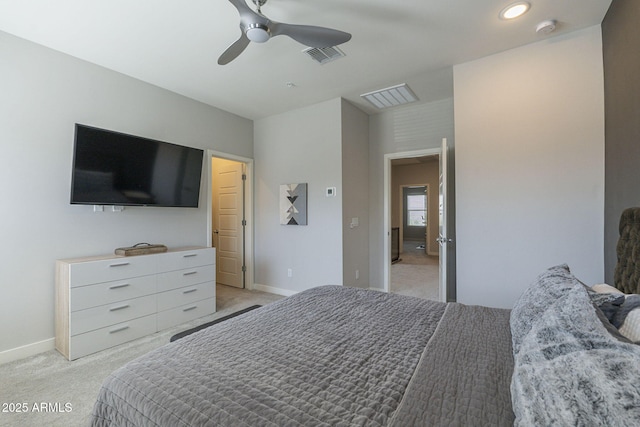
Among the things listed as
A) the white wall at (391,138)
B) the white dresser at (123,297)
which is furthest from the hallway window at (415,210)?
the white dresser at (123,297)

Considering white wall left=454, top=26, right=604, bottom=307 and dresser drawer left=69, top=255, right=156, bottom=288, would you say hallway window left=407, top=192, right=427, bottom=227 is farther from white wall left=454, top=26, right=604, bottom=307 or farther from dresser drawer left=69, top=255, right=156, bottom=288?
dresser drawer left=69, top=255, right=156, bottom=288

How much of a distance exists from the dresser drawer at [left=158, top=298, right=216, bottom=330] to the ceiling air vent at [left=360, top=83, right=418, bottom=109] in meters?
3.36

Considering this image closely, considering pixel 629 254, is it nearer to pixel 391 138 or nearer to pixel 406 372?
pixel 406 372

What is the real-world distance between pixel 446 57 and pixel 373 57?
28.8 inches

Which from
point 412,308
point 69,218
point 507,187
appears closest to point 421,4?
point 507,187

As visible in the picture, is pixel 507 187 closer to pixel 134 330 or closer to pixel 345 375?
pixel 345 375

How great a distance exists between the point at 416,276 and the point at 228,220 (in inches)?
146

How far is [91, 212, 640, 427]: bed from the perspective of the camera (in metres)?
0.64

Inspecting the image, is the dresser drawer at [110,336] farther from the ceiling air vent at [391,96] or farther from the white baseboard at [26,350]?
the ceiling air vent at [391,96]

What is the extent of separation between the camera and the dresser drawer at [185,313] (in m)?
3.02

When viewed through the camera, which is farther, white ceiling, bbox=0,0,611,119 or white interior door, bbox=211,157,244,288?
white interior door, bbox=211,157,244,288

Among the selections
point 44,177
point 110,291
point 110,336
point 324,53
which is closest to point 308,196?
point 324,53

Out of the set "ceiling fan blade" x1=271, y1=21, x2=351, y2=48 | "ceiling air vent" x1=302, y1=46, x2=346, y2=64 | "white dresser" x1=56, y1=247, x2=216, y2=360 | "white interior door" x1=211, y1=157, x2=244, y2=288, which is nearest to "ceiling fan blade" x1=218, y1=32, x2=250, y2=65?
"ceiling fan blade" x1=271, y1=21, x2=351, y2=48

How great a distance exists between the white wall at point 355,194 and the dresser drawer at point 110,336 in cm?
233
